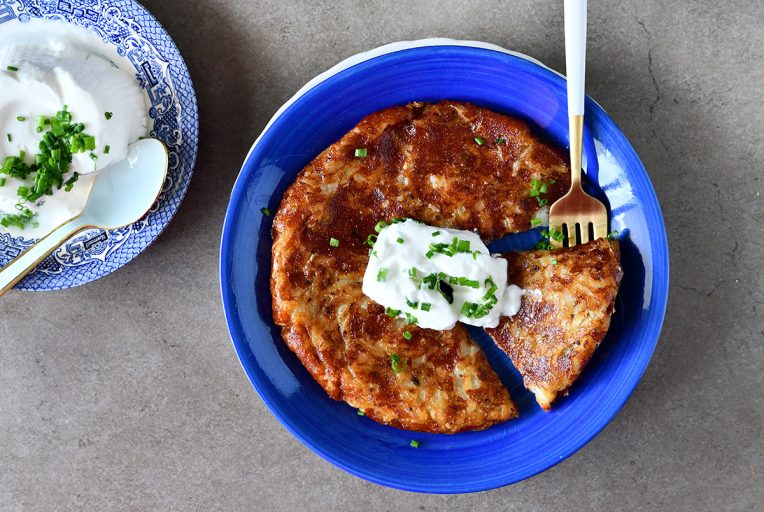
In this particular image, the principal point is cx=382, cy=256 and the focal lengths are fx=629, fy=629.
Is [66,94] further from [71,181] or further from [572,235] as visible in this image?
[572,235]

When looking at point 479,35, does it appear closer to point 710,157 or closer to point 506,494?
point 710,157

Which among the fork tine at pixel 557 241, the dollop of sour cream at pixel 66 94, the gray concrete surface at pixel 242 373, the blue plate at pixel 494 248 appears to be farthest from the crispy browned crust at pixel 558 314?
the dollop of sour cream at pixel 66 94

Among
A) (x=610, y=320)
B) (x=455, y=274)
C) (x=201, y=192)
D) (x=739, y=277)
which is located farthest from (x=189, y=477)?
(x=739, y=277)

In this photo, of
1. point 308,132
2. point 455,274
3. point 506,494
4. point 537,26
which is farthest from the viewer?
point 506,494

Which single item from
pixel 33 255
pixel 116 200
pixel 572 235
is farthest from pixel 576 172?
pixel 33 255

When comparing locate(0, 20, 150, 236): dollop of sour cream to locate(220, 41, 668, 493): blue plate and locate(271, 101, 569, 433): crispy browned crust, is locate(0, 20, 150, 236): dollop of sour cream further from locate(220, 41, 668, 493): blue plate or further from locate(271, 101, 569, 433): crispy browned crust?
locate(271, 101, 569, 433): crispy browned crust
